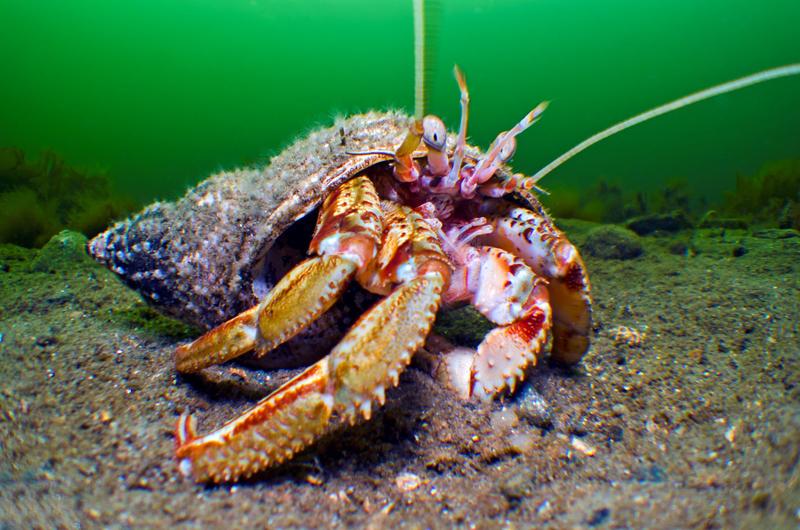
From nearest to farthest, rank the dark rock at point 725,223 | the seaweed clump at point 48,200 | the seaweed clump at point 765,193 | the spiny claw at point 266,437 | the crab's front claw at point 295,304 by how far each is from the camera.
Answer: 1. the spiny claw at point 266,437
2. the crab's front claw at point 295,304
3. the seaweed clump at point 48,200
4. the dark rock at point 725,223
5. the seaweed clump at point 765,193

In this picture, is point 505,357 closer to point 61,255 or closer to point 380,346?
point 380,346

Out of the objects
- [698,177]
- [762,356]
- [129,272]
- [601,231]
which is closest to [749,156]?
[698,177]

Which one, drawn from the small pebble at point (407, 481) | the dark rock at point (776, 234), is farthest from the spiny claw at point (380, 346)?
the dark rock at point (776, 234)

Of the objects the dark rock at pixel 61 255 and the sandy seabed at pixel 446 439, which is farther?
the dark rock at pixel 61 255

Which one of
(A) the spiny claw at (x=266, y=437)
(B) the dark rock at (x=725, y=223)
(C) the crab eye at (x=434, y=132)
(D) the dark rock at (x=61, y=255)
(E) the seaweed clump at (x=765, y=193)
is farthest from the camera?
(E) the seaweed clump at (x=765, y=193)

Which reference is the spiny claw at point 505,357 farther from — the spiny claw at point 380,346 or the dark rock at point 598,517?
the dark rock at point 598,517

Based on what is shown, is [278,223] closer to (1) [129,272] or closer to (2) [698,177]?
(1) [129,272]

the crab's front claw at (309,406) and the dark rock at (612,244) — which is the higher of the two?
the crab's front claw at (309,406)

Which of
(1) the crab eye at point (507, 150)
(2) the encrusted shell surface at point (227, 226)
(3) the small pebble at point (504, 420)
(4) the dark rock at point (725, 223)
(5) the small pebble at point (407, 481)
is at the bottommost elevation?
(4) the dark rock at point (725, 223)
